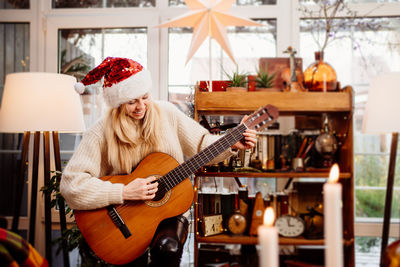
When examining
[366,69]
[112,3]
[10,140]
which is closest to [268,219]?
[366,69]

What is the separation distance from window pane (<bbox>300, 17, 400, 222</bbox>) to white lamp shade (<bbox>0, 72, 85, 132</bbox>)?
186cm

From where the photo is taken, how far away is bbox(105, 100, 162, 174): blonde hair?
1.76m

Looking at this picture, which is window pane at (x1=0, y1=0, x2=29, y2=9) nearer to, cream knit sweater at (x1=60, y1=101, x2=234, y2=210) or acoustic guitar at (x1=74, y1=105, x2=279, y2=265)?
cream knit sweater at (x1=60, y1=101, x2=234, y2=210)

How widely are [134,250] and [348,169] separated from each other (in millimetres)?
1265

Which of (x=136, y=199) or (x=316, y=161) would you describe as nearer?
(x=136, y=199)

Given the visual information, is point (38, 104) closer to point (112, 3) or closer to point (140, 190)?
point (140, 190)

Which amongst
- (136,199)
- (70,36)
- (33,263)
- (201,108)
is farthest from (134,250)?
(70,36)

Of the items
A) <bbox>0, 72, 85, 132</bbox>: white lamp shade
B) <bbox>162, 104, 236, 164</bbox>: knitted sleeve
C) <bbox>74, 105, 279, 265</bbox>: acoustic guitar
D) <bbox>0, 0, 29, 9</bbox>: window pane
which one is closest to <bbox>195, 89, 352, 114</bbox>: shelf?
<bbox>162, 104, 236, 164</bbox>: knitted sleeve

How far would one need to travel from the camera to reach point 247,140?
5.60 feet

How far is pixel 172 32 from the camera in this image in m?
2.68

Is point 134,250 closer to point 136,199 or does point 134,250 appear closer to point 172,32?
point 136,199

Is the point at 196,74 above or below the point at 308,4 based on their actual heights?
below

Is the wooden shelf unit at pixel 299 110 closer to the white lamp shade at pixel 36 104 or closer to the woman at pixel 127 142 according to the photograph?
the woman at pixel 127 142

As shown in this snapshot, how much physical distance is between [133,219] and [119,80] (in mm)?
721
